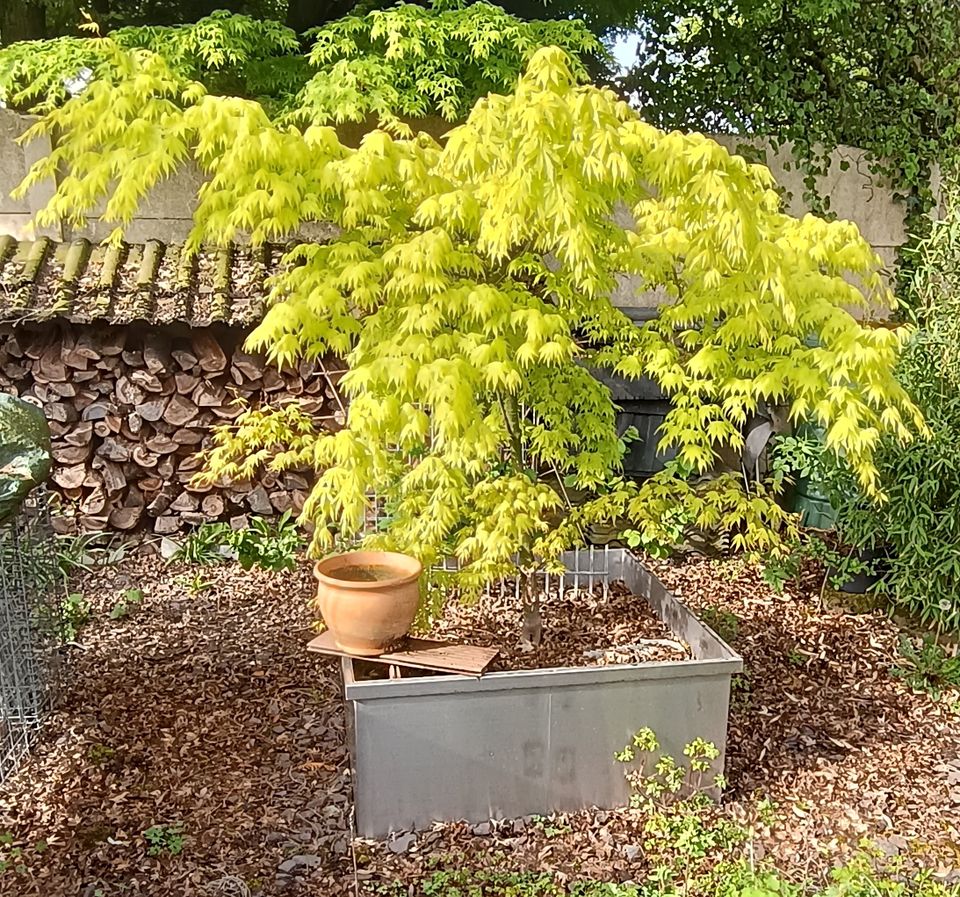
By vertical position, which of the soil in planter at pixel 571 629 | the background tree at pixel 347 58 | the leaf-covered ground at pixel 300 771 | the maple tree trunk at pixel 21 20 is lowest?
the leaf-covered ground at pixel 300 771

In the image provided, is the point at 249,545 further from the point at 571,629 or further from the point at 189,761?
the point at 571,629

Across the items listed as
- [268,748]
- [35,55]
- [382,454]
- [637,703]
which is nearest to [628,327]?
[382,454]

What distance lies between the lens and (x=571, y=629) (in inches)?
124

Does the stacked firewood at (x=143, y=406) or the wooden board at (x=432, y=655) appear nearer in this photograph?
the wooden board at (x=432, y=655)

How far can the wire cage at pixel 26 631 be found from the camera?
8.84 feet

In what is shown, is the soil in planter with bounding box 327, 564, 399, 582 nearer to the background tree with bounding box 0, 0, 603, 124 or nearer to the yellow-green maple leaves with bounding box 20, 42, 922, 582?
the yellow-green maple leaves with bounding box 20, 42, 922, 582

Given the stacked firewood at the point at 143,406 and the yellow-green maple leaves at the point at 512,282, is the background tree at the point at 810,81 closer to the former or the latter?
the stacked firewood at the point at 143,406

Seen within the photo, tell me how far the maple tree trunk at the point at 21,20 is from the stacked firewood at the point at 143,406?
2.08 m

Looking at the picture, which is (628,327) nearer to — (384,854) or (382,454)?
(382,454)

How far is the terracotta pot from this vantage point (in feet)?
7.76

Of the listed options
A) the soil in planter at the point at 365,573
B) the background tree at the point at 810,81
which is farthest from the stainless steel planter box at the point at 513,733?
the background tree at the point at 810,81

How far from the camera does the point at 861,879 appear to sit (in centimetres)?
218

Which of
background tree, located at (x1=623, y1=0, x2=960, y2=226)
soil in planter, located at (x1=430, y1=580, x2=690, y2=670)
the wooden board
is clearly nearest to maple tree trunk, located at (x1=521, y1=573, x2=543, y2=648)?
soil in planter, located at (x1=430, y1=580, x2=690, y2=670)

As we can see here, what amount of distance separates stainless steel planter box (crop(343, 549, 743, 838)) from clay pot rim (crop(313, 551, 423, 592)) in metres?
0.26
